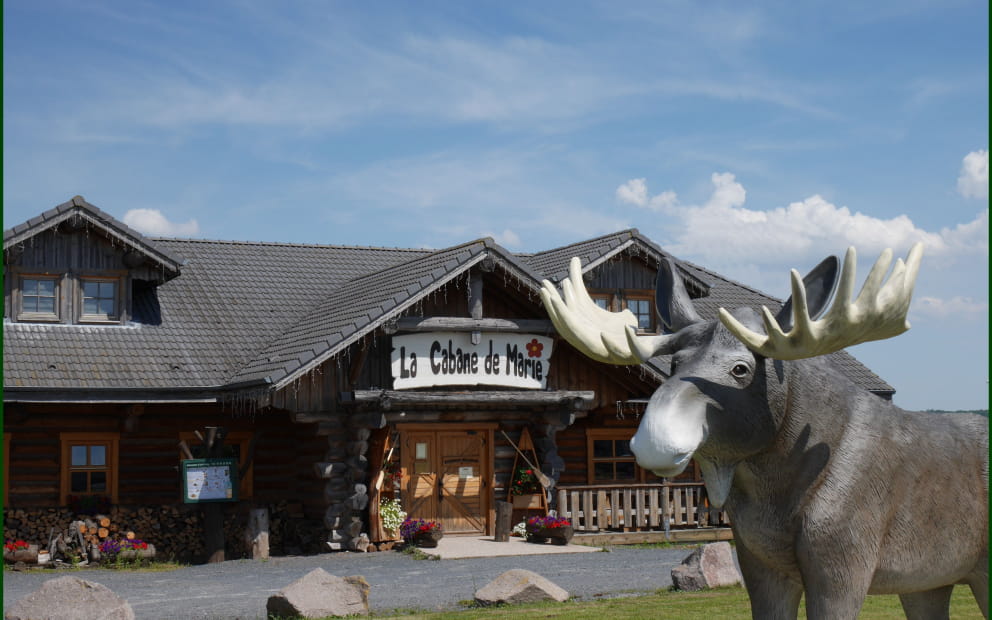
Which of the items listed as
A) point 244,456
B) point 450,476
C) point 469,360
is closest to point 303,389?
point 244,456

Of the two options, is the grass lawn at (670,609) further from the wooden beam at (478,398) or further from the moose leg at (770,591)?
the wooden beam at (478,398)

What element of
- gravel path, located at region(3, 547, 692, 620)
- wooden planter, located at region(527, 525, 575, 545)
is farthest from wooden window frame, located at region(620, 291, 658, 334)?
gravel path, located at region(3, 547, 692, 620)

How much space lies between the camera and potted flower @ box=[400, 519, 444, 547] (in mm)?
17594

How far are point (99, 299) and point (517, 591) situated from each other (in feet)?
32.9

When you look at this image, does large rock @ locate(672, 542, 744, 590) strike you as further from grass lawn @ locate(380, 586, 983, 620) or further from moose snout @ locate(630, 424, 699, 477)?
moose snout @ locate(630, 424, 699, 477)

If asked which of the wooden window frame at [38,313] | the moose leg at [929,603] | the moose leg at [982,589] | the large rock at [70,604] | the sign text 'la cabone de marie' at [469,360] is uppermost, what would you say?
the wooden window frame at [38,313]

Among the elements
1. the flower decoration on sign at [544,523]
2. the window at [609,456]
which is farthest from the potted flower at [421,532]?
the window at [609,456]

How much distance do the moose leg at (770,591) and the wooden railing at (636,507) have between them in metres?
14.5

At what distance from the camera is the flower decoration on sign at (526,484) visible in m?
19.2

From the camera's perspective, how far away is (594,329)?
16.4 feet

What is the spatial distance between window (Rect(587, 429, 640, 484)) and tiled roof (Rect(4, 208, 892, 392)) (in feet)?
10.0

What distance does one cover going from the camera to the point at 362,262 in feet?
78.1

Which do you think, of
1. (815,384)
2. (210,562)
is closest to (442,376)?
(210,562)

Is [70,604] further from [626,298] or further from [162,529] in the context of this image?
[626,298]
